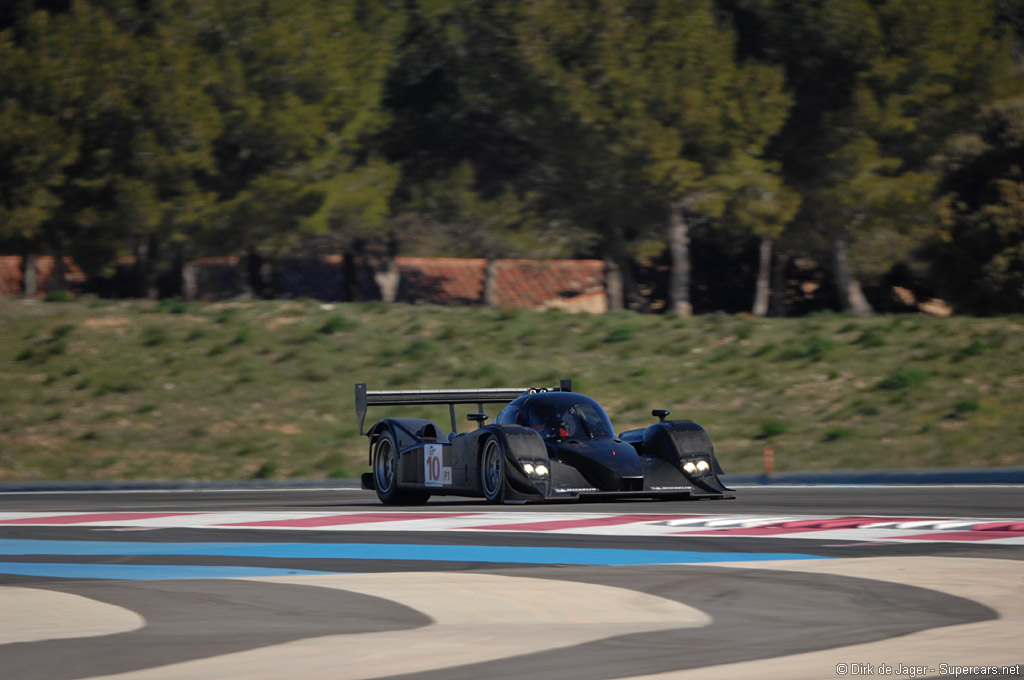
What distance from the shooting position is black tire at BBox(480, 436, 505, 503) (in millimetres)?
15570

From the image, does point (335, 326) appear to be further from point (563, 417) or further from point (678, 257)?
point (563, 417)

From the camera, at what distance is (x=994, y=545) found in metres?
11.0

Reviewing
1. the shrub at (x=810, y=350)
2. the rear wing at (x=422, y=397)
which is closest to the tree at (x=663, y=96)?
the shrub at (x=810, y=350)

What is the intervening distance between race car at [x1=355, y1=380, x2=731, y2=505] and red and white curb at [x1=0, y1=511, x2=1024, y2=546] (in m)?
0.74

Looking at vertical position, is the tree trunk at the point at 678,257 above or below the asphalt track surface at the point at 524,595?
above

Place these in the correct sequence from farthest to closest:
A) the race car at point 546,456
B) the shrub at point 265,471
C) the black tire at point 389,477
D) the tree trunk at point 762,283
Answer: the tree trunk at point 762,283 < the shrub at point 265,471 < the black tire at point 389,477 < the race car at point 546,456

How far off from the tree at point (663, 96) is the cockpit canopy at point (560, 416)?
86.2 ft

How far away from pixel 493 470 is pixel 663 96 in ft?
91.3

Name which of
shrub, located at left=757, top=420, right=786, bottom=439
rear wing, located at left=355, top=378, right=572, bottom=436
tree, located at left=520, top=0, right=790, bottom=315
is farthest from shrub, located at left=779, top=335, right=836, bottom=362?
rear wing, located at left=355, top=378, right=572, bottom=436

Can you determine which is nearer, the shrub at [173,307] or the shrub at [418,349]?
the shrub at [418,349]

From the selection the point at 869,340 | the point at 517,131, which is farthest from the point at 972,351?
the point at 517,131

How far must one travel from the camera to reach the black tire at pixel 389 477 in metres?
17.4

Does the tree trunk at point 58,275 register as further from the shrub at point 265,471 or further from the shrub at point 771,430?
the shrub at point 771,430

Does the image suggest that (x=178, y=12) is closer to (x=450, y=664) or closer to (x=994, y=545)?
(x=994, y=545)
